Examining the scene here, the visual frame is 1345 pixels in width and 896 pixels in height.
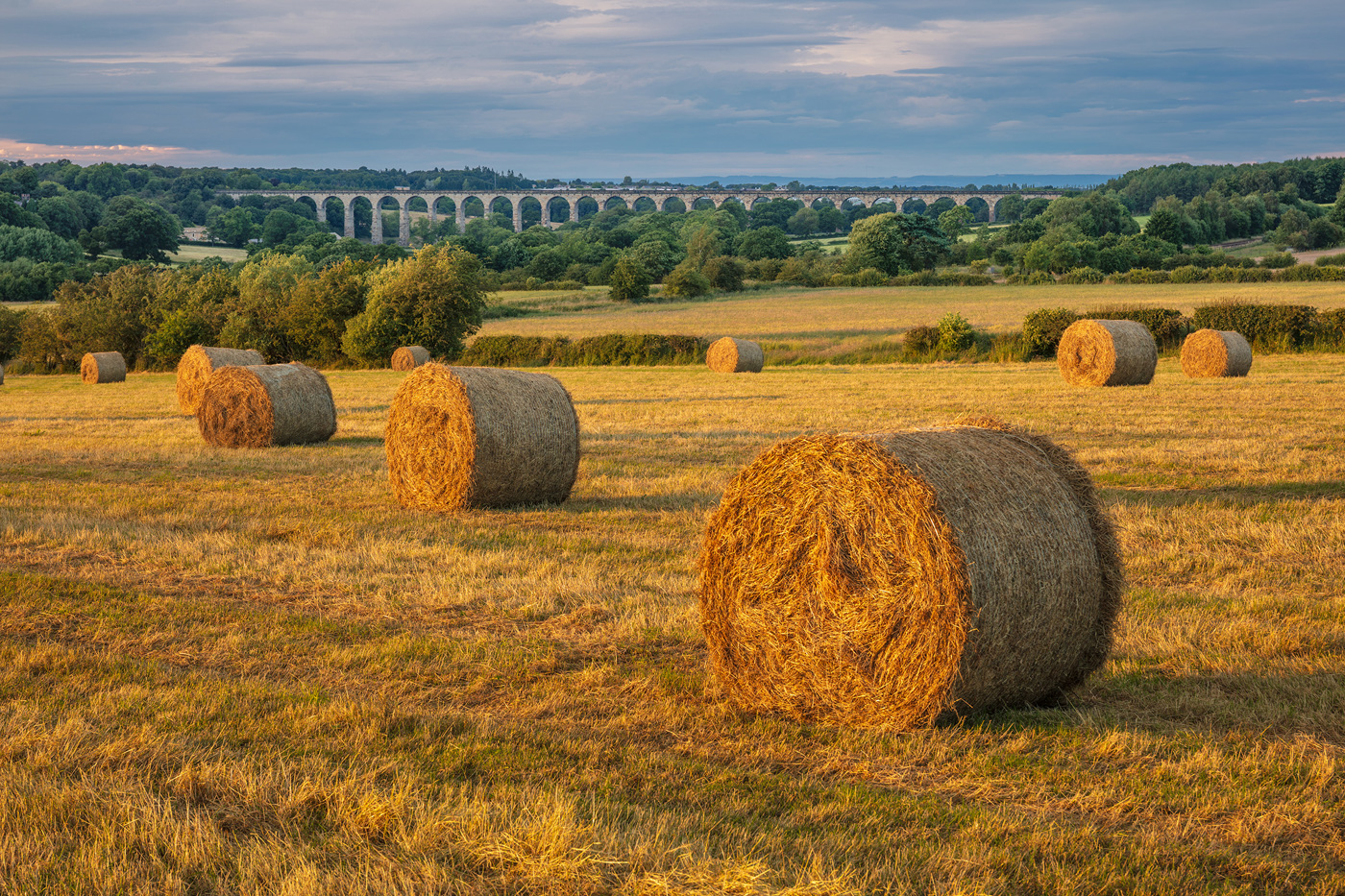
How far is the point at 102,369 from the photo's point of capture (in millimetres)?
45062

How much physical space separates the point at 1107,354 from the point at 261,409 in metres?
20.5

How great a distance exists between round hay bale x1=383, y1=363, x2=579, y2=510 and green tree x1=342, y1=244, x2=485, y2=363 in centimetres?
3620

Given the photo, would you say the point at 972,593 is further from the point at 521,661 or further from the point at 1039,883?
the point at 521,661

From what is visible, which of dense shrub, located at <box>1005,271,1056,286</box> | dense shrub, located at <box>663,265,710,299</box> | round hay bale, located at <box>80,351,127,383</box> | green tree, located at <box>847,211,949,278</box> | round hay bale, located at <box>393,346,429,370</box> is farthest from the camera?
green tree, located at <box>847,211,949,278</box>

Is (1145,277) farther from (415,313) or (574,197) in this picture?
(574,197)

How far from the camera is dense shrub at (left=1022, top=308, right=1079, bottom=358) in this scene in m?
41.6

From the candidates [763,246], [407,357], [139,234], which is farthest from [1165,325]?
[139,234]

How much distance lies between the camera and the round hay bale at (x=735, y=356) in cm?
4091

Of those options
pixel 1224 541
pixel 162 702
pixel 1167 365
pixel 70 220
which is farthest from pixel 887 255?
pixel 162 702

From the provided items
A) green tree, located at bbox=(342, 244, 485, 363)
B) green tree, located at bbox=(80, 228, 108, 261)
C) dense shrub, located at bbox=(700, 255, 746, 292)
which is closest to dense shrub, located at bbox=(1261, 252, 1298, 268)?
dense shrub, located at bbox=(700, 255, 746, 292)

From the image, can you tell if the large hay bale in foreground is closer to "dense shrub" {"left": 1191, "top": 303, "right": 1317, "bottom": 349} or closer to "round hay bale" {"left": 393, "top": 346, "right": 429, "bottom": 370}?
"dense shrub" {"left": 1191, "top": 303, "right": 1317, "bottom": 349}

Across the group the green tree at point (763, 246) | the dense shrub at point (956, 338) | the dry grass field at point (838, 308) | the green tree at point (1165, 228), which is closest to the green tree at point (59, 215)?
the dry grass field at point (838, 308)

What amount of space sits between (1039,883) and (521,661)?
4045mm

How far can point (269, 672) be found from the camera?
7730mm
